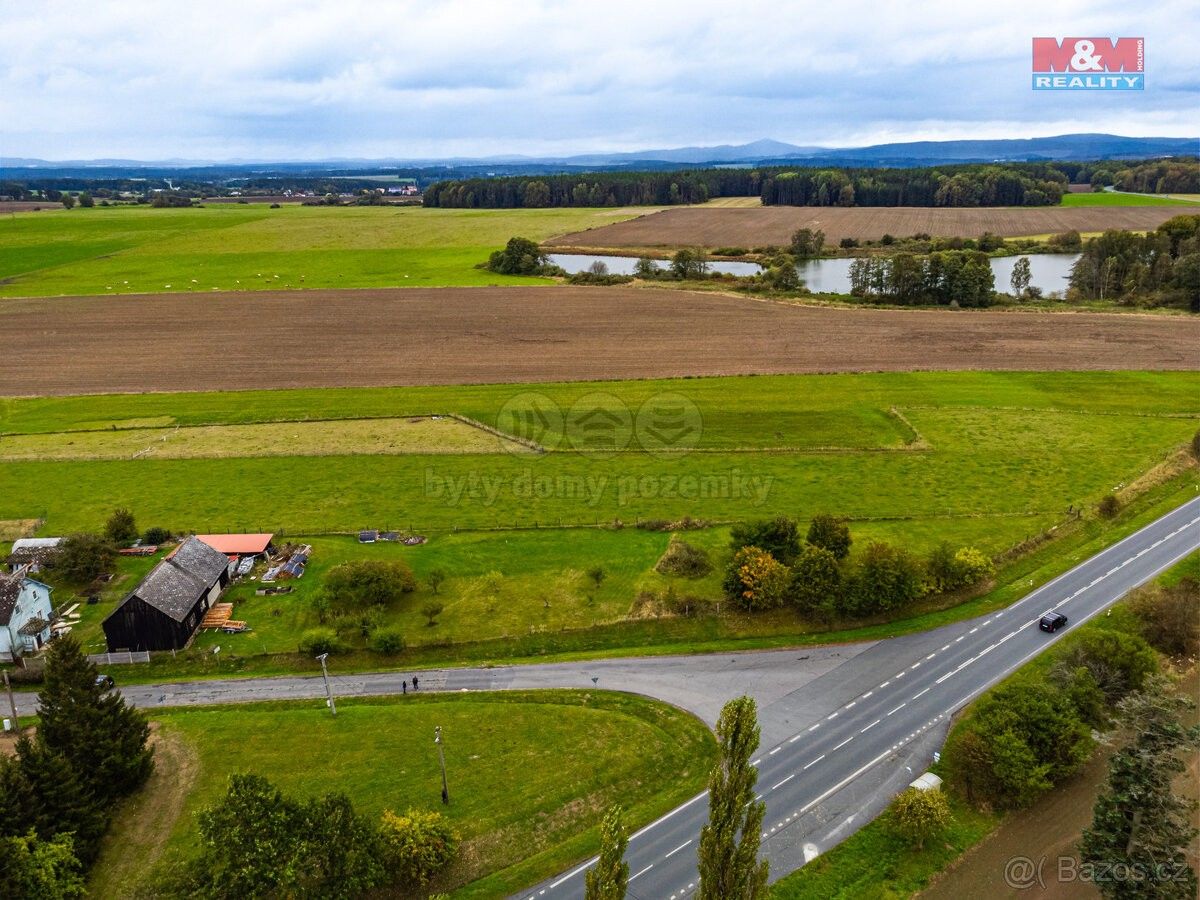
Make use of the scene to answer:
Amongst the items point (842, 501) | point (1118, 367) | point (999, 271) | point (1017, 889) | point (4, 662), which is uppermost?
point (999, 271)

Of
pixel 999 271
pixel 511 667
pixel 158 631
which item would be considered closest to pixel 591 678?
pixel 511 667

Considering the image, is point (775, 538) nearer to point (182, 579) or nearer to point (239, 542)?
point (182, 579)

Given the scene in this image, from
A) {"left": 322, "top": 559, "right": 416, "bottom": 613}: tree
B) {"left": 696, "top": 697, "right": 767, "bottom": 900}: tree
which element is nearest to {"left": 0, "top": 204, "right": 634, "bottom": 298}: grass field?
{"left": 322, "top": 559, "right": 416, "bottom": 613}: tree

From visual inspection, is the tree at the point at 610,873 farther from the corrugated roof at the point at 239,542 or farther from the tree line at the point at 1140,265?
the tree line at the point at 1140,265

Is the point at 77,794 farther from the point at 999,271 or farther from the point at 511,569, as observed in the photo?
the point at 999,271

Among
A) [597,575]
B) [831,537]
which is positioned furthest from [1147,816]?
[597,575]

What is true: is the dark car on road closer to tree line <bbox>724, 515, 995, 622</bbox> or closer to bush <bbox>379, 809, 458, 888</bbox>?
tree line <bbox>724, 515, 995, 622</bbox>

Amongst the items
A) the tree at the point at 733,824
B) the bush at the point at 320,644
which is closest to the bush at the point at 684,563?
the bush at the point at 320,644
